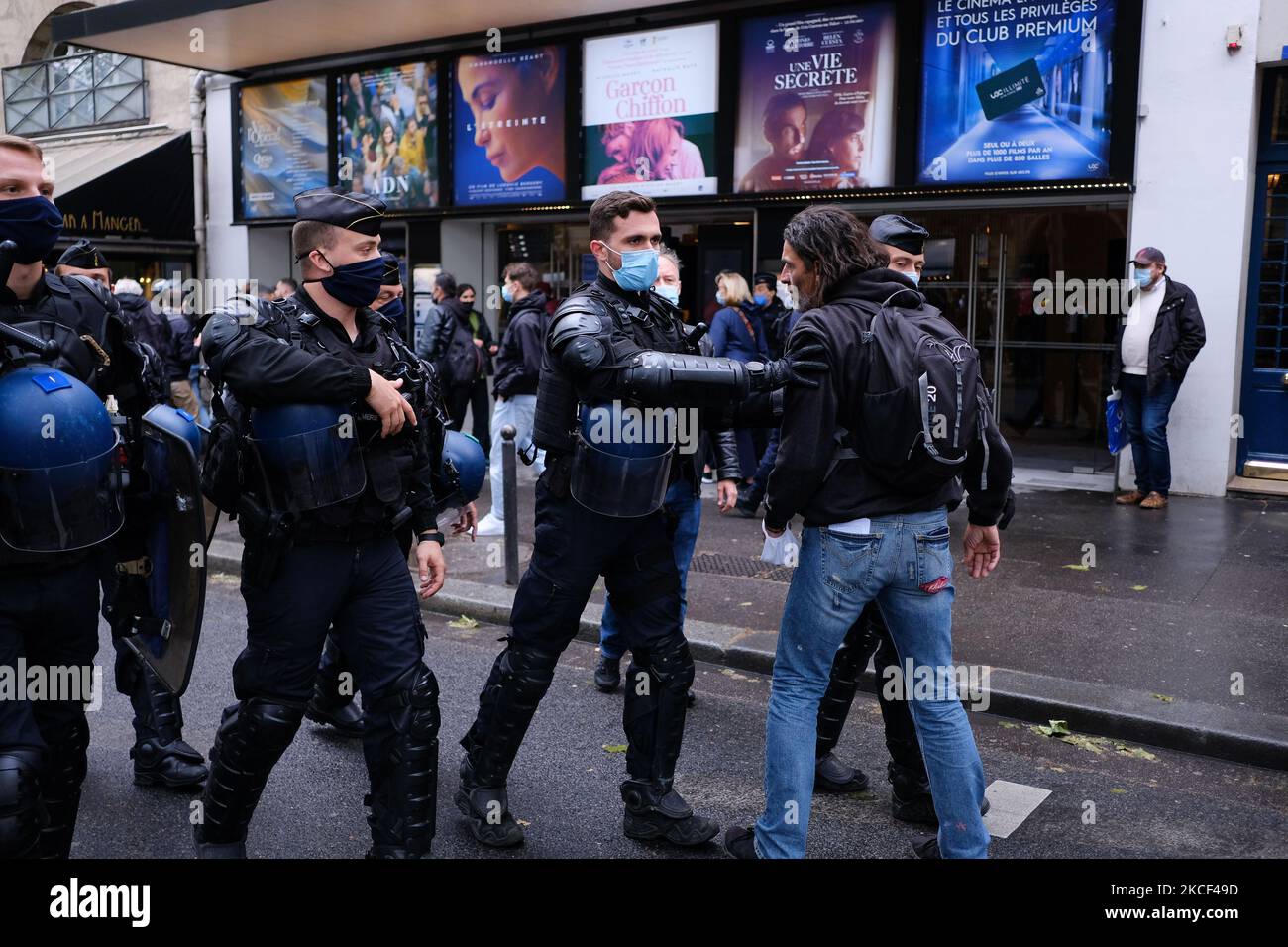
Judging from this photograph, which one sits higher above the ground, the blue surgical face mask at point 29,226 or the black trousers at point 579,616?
the blue surgical face mask at point 29,226

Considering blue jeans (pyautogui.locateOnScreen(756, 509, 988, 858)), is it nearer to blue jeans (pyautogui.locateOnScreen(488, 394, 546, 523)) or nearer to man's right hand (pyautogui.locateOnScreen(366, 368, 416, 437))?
man's right hand (pyautogui.locateOnScreen(366, 368, 416, 437))

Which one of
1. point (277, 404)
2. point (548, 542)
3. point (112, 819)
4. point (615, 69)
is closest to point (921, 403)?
point (548, 542)

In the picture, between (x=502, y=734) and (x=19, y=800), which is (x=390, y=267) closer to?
A: (x=502, y=734)

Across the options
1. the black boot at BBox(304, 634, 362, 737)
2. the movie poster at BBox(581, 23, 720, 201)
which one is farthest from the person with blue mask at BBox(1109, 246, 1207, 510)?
the black boot at BBox(304, 634, 362, 737)

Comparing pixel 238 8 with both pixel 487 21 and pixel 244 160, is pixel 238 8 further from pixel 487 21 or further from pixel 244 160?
pixel 244 160

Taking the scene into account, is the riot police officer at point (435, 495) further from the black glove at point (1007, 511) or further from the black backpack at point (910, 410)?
the black glove at point (1007, 511)

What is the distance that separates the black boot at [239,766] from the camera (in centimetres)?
340

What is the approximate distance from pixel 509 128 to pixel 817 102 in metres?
3.75

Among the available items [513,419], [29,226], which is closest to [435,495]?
[29,226]

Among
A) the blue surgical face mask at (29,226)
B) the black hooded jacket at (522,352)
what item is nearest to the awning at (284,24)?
the black hooded jacket at (522,352)

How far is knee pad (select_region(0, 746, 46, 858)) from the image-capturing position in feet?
10.0

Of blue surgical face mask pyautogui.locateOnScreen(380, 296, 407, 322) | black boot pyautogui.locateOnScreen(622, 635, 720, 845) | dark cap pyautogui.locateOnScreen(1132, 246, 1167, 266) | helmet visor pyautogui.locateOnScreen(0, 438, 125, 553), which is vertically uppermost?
dark cap pyautogui.locateOnScreen(1132, 246, 1167, 266)

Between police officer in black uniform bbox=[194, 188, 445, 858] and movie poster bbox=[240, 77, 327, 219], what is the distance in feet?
40.9

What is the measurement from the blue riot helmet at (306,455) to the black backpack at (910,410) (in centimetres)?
137
